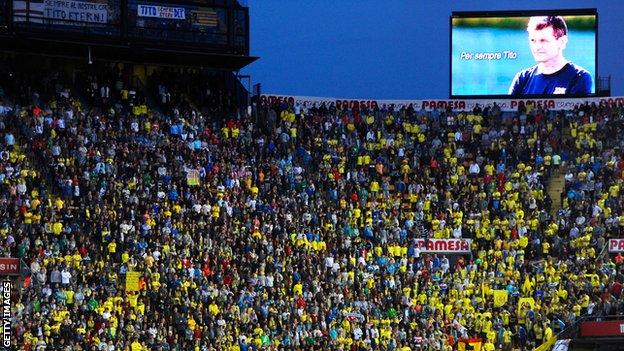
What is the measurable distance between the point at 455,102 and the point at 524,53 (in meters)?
3.33

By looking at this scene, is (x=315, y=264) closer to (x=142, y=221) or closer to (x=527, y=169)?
(x=142, y=221)

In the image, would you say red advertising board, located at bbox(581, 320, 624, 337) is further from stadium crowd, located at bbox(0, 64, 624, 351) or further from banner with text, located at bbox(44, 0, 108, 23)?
banner with text, located at bbox(44, 0, 108, 23)

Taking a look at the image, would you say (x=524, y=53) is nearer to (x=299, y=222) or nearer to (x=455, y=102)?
(x=455, y=102)

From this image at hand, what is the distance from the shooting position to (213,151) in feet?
160

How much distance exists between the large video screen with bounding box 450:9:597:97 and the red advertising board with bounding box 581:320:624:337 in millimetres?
19123

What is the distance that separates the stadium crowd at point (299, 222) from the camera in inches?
1620

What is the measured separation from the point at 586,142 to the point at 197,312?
17.8 m

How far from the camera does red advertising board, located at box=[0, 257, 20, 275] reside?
40031 mm

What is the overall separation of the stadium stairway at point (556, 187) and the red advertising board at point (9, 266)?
18.8 meters

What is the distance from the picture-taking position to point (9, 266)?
4016cm

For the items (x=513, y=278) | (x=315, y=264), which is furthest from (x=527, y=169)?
(x=315, y=264)

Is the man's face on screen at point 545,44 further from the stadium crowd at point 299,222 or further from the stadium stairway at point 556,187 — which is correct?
the stadium stairway at point 556,187

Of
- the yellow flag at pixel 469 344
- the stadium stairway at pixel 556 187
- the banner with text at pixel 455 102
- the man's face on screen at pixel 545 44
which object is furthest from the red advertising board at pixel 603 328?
the man's face on screen at pixel 545 44

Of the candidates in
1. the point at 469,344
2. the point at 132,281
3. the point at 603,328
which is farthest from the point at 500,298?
the point at 132,281
